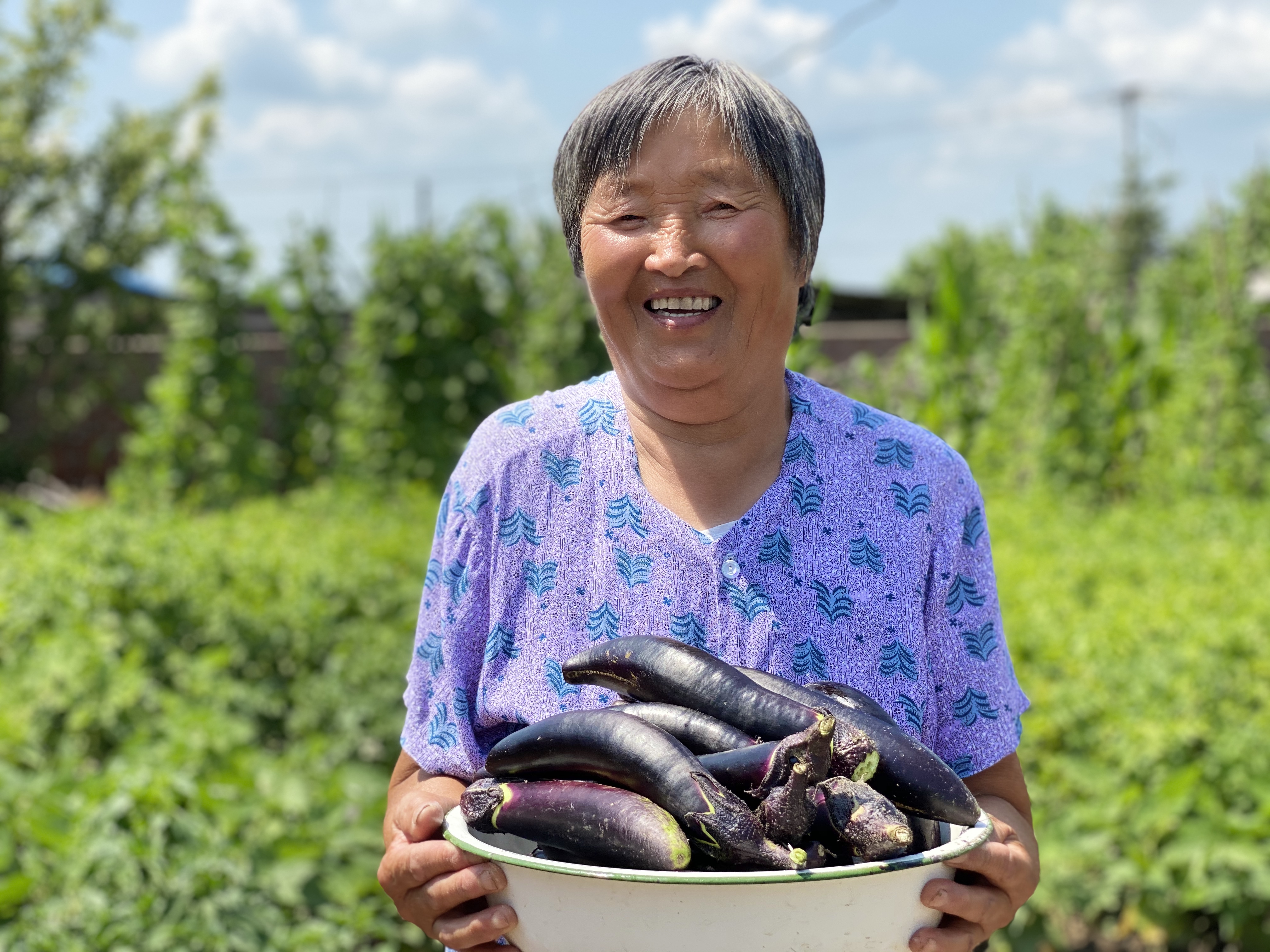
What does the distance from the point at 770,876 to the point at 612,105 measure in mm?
1019

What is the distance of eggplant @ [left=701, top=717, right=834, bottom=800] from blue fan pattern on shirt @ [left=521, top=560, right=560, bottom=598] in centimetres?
49

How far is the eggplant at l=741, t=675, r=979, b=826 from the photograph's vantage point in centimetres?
138

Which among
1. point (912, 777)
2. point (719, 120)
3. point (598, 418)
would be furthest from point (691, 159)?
point (912, 777)

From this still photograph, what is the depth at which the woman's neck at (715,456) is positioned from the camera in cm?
183

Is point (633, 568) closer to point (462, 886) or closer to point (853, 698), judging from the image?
point (853, 698)

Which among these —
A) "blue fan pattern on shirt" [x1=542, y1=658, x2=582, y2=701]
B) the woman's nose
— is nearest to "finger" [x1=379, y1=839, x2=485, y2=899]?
"blue fan pattern on shirt" [x1=542, y1=658, x2=582, y2=701]

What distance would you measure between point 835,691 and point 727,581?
26cm

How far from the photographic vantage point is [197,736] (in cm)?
369

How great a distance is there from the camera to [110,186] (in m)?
14.3

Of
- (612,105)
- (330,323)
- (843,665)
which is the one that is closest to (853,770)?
(843,665)

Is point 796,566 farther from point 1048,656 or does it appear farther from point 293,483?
point 293,483

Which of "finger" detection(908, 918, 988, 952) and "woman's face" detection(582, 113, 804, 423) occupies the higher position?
"woman's face" detection(582, 113, 804, 423)

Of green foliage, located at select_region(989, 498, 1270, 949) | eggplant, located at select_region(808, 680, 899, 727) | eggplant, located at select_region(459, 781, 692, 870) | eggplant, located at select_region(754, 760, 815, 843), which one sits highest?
eggplant, located at select_region(808, 680, 899, 727)

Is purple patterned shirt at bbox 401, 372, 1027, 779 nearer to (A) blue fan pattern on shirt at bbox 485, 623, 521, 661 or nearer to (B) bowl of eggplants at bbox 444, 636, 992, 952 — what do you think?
(A) blue fan pattern on shirt at bbox 485, 623, 521, 661
